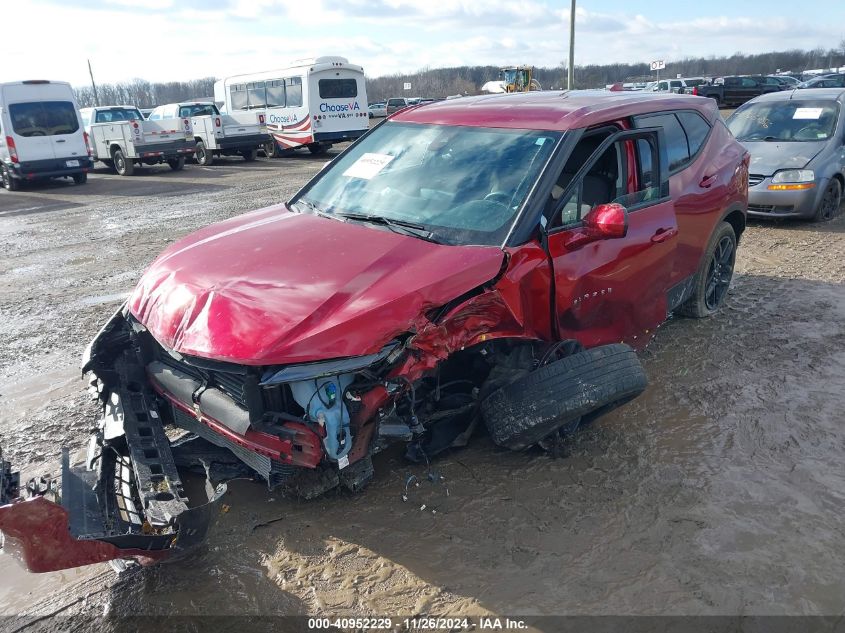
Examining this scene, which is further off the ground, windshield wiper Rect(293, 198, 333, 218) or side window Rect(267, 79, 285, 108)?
side window Rect(267, 79, 285, 108)

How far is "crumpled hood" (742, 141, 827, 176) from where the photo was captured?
8.83 metres

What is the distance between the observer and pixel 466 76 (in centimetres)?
8706

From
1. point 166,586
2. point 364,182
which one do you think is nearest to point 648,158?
point 364,182

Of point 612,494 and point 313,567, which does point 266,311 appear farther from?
point 612,494

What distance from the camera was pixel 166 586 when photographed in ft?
9.62

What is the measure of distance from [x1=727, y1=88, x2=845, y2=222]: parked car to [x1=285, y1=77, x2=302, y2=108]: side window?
14.5 metres

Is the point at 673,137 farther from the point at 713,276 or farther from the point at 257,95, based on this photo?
the point at 257,95

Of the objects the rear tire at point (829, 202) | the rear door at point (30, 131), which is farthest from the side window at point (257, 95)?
the rear tire at point (829, 202)

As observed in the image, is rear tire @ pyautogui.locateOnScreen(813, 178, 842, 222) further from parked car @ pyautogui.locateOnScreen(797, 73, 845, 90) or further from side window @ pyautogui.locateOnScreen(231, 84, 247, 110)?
parked car @ pyautogui.locateOnScreen(797, 73, 845, 90)

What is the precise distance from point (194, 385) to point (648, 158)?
128 inches

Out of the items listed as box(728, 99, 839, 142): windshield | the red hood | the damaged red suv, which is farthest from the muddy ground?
box(728, 99, 839, 142): windshield

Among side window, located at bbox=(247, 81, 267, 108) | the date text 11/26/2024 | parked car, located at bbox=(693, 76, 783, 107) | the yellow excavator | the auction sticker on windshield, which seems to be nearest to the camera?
the date text 11/26/2024

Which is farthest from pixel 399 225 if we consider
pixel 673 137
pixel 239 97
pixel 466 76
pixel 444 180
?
pixel 466 76

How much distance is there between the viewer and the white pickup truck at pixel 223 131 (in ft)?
67.2
